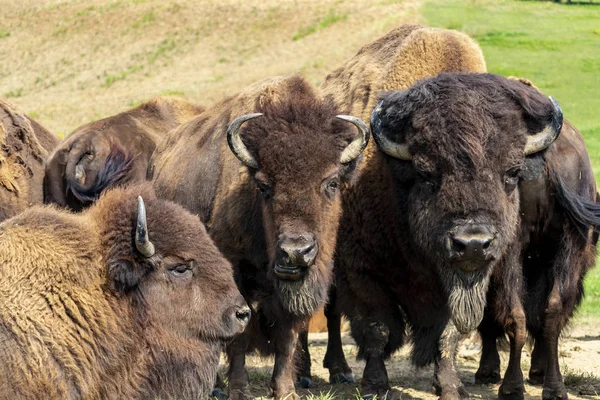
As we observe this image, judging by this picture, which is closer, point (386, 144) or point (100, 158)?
point (386, 144)

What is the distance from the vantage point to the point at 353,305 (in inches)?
294

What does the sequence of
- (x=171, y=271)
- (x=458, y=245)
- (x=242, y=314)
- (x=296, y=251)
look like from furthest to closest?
1. (x=458, y=245)
2. (x=296, y=251)
3. (x=242, y=314)
4. (x=171, y=271)

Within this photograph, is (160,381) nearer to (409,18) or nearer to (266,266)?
(266,266)

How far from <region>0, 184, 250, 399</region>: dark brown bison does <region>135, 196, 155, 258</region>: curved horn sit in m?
0.01

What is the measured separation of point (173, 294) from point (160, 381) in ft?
1.67

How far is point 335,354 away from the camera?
28.1ft

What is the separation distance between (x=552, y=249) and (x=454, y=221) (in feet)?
5.16

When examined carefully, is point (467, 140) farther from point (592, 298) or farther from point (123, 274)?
point (592, 298)

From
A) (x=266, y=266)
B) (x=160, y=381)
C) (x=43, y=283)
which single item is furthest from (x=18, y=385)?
(x=266, y=266)

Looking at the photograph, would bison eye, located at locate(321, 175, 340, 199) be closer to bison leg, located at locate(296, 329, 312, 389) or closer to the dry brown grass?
bison leg, located at locate(296, 329, 312, 389)

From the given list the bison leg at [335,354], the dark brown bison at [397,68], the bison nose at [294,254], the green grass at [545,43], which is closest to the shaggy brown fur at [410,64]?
the dark brown bison at [397,68]

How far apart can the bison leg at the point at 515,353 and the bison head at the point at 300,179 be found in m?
1.57

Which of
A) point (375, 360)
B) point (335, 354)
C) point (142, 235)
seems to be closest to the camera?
point (142, 235)

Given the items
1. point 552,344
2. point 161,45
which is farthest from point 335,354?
point 161,45
